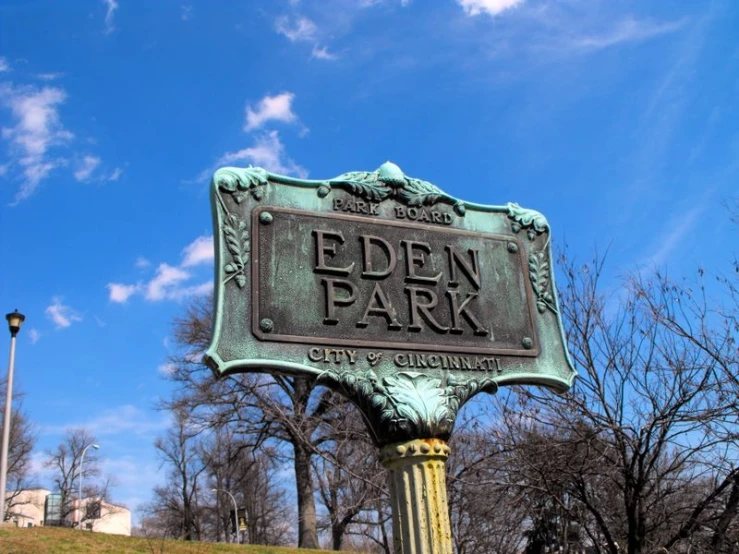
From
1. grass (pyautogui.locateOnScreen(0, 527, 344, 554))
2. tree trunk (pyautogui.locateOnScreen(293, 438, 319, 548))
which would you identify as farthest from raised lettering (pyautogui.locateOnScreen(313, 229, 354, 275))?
tree trunk (pyautogui.locateOnScreen(293, 438, 319, 548))

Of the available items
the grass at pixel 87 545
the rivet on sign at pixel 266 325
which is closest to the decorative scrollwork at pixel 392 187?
the rivet on sign at pixel 266 325

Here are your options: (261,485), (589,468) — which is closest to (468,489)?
(589,468)

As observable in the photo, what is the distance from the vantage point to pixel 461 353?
4734 millimetres

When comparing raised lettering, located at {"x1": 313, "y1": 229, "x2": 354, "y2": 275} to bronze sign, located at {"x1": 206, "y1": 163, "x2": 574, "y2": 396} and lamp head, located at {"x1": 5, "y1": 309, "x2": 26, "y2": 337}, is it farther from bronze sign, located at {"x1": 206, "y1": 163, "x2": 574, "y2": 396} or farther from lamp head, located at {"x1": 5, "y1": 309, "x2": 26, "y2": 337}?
lamp head, located at {"x1": 5, "y1": 309, "x2": 26, "y2": 337}

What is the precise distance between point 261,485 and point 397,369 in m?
40.0

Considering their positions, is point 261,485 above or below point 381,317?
above

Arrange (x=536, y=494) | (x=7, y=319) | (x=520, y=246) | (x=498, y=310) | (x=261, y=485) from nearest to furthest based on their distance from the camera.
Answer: (x=498, y=310), (x=520, y=246), (x=536, y=494), (x=7, y=319), (x=261, y=485)

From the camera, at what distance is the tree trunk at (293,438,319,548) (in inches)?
1088

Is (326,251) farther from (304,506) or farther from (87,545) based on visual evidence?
(304,506)

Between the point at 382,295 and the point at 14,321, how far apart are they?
14430 millimetres

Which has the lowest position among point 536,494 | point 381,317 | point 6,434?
point 536,494

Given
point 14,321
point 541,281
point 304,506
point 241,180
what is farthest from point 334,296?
point 304,506

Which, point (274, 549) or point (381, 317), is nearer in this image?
point (381, 317)

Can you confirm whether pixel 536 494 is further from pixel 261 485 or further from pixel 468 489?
pixel 261 485
